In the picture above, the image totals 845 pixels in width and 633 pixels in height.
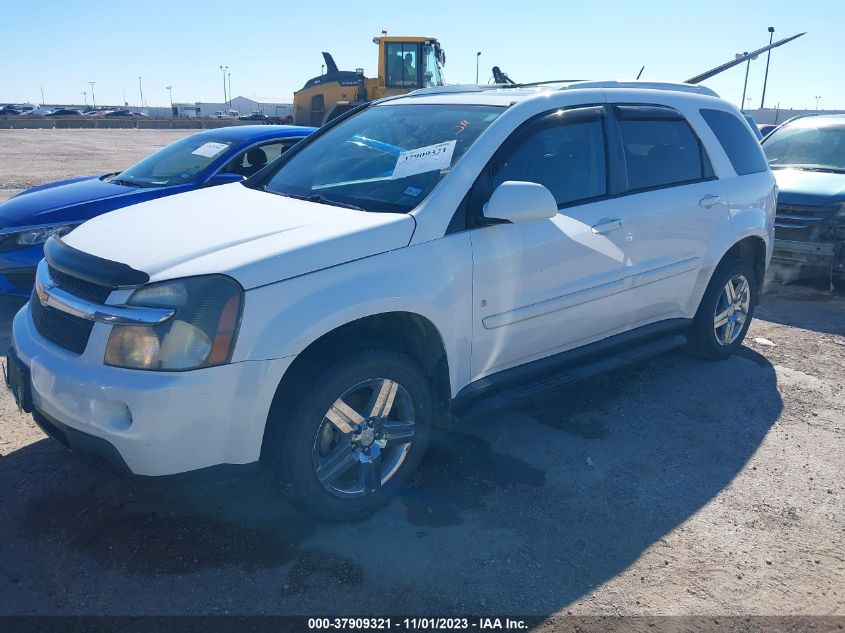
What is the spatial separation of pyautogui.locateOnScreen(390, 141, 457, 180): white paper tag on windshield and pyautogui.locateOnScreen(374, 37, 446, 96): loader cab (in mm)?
14256

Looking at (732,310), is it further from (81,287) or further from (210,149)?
(210,149)

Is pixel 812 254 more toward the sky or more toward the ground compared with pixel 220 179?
more toward the ground

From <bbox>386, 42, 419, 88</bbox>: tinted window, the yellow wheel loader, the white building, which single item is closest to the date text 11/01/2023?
the yellow wheel loader

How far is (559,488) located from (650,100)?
99.3 inches

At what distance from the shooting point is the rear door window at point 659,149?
4273 mm

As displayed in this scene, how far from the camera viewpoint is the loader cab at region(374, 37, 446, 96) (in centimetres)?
1720

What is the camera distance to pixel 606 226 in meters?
3.98

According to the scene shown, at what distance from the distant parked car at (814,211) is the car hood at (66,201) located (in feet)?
20.1

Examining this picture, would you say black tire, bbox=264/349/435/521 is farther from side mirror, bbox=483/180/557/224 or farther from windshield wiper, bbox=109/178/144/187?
windshield wiper, bbox=109/178/144/187

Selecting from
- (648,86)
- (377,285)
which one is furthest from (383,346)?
(648,86)

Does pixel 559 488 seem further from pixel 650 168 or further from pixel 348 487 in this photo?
pixel 650 168

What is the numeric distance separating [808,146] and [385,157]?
6.84 meters

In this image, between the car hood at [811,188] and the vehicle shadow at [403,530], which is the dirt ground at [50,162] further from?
the car hood at [811,188]

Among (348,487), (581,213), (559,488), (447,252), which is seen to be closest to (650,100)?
(581,213)
